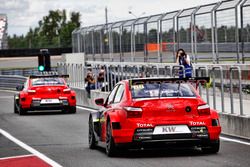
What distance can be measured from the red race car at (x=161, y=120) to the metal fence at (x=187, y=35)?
413 inches

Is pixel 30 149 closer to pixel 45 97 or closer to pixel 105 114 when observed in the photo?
pixel 105 114

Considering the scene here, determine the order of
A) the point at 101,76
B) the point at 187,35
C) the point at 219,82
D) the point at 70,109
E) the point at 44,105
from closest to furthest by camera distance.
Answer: the point at 219,82, the point at 44,105, the point at 70,109, the point at 187,35, the point at 101,76

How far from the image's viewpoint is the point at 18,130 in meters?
23.0

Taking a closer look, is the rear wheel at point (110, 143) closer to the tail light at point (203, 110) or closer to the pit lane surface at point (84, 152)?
the pit lane surface at point (84, 152)

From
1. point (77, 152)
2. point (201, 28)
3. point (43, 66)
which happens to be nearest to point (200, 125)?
point (77, 152)

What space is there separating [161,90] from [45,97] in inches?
632

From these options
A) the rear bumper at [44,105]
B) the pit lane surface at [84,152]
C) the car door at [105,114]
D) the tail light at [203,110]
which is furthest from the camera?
the rear bumper at [44,105]

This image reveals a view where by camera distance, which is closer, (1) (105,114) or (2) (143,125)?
(2) (143,125)

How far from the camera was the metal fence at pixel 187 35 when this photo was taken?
26.2 meters

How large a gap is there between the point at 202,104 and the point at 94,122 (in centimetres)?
278

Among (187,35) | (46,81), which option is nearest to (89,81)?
(46,81)

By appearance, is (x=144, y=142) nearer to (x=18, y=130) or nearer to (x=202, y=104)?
(x=202, y=104)

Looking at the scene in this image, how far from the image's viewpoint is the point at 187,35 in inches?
1232

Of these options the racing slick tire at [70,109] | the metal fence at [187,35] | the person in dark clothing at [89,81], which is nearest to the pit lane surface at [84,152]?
the metal fence at [187,35]
